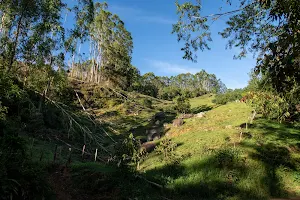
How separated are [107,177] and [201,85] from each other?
111824mm

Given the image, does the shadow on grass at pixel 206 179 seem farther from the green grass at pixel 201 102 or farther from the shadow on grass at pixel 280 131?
the green grass at pixel 201 102

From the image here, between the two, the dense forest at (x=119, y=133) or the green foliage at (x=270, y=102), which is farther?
the green foliage at (x=270, y=102)

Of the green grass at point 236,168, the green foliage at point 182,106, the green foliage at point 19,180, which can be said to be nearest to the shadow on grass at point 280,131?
the green grass at point 236,168

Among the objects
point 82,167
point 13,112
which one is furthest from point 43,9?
point 13,112

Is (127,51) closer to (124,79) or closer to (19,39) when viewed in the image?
(124,79)

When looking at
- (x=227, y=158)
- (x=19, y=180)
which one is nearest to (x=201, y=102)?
(x=227, y=158)

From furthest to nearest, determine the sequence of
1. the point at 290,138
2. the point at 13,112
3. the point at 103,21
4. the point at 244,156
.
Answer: the point at 103,21, the point at 290,138, the point at 13,112, the point at 244,156

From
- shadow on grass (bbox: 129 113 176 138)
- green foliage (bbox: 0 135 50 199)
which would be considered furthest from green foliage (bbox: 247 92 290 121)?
shadow on grass (bbox: 129 113 176 138)

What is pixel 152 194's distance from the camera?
1032 centimetres

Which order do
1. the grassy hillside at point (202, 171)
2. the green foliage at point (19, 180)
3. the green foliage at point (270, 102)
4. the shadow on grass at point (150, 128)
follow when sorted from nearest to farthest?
the green foliage at point (19, 180), the green foliage at point (270, 102), the grassy hillside at point (202, 171), the shadow on grass at point (150, 128)

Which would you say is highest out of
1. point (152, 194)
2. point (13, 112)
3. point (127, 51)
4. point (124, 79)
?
point (127, 51)

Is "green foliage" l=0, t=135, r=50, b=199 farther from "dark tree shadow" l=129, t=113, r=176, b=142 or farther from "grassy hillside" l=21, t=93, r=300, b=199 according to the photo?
"dark tree shadow" l=129, t=113, r=176, b=142

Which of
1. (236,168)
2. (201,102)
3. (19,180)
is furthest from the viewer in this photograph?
(201,102)

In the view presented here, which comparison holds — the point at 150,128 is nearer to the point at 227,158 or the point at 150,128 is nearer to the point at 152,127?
the point at 152,127
